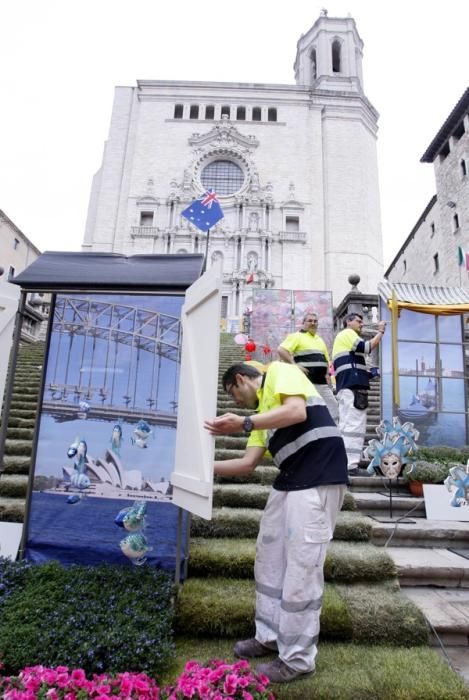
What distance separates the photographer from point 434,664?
2465 millimetres

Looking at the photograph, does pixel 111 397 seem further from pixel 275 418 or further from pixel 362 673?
pixel 362 673

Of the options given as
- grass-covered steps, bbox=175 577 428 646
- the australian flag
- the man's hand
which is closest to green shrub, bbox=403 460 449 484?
grass-covered steps, bbox=175 577 428 646

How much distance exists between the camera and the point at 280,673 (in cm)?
231

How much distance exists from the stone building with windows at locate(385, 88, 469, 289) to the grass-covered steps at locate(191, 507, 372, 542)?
2177 cm

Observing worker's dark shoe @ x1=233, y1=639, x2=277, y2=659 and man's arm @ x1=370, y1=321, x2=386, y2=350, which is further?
man's arm @ x1=370, y1=321, x2=386, y2=350

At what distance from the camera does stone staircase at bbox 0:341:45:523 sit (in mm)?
3910

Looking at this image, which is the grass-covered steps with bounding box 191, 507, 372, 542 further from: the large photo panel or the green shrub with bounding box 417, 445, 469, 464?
the green shrub with bounding box 417, 445, 469, 464

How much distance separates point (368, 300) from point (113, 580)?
1082cm

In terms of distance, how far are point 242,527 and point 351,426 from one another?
2.33m

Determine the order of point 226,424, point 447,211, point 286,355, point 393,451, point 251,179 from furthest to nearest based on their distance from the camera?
point 251,179
point 447,211
point 286,355
point 393,451
point 226,424

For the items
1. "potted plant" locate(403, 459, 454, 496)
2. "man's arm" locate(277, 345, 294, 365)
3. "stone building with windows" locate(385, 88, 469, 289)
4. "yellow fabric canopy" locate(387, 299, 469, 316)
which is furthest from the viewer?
"stone building with windows" locate(385, 88, 469, 289)

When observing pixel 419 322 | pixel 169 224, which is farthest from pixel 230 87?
pixel 419 322

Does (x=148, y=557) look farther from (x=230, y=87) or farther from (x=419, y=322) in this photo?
(x=230, y=87)

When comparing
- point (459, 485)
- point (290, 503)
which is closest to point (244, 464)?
point (290, 503)
